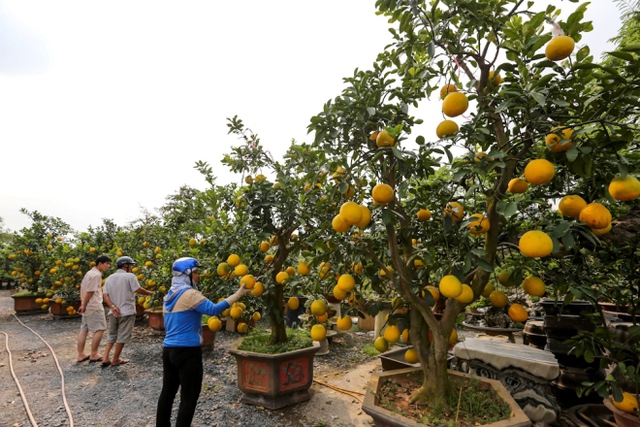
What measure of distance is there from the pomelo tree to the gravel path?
1.67m

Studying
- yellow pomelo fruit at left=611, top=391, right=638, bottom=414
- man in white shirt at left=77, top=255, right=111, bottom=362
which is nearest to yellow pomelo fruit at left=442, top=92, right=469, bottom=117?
yellow pomelo fruit at left=611, top=391, right=638, bottom=414

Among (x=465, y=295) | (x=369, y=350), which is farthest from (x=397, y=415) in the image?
(x=369, y=350)

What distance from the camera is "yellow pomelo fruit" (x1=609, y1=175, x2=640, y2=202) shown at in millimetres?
1201

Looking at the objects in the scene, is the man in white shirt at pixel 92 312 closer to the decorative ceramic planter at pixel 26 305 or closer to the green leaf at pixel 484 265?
the green leaf at pixel 484 265

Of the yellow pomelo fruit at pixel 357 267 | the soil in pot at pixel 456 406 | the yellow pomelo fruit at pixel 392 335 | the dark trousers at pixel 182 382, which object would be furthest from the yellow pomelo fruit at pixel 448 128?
the dark trousers at pixel 182 382

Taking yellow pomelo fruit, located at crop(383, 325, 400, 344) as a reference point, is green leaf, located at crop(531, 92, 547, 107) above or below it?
above

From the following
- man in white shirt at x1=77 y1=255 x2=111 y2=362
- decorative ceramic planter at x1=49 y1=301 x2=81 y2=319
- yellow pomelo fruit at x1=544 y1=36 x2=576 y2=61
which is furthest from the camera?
decorative ceramic planter at x1=49 y1=301 x2=81 y2=319

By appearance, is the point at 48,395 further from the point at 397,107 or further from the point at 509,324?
the point at 509,324

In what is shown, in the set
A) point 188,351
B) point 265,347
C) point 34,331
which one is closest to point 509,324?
point 265,347

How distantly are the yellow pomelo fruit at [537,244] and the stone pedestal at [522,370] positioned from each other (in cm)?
179

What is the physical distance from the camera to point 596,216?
4.14 feet

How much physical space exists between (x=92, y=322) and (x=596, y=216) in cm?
562

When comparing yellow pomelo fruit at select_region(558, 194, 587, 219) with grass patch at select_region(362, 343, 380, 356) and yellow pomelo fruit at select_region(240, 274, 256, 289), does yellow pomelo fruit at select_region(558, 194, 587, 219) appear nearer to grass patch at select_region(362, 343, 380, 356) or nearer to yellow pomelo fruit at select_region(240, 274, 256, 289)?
yellow pomelo fruit at select_region(240, 274, 256, 289)

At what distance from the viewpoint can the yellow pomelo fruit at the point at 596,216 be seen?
4.11 feet
